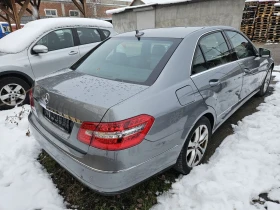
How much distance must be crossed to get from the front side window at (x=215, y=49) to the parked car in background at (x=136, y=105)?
0.04ft

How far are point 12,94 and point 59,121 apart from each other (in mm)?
2702

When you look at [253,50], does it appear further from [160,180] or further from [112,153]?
[112,153]

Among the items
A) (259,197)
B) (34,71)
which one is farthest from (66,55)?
(259,197)

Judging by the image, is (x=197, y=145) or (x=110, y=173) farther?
(x=197, y=145)

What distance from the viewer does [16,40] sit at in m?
A: 4.34

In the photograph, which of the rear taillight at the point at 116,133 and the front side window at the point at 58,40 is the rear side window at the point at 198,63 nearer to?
the rear taillight at the point at 116,133

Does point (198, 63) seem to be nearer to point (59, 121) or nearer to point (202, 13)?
point (59, 121)

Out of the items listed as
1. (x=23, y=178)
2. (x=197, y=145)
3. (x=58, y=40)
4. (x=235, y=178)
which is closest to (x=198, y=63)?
(x=197, y=145)

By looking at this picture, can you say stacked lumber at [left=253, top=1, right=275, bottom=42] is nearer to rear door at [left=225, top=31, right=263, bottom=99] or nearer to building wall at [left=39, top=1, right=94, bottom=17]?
rear door at [left=225, top=31, right=263, bottom=99]

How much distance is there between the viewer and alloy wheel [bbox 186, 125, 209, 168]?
2320 millimetres

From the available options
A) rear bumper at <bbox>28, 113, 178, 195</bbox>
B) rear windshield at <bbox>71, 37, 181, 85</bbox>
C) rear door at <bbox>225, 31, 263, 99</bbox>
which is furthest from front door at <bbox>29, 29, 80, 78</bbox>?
rear door at <bbox>225, 31, 263, 99</bbox>

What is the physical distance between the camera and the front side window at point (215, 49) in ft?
8.20

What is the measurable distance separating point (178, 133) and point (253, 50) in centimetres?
265

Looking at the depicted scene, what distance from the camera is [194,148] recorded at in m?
2.37
